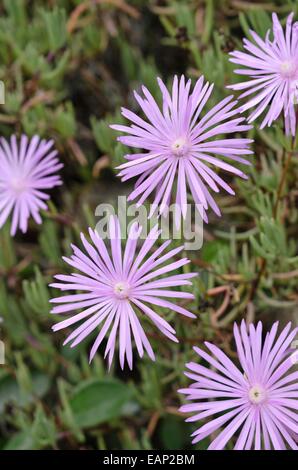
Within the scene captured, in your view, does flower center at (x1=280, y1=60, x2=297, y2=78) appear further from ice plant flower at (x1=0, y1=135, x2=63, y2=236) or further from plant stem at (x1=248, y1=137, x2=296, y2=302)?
ice plant flower at (x1=0, y1=135, x2=63, y2=236)

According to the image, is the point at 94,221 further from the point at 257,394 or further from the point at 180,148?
the point at 257,394

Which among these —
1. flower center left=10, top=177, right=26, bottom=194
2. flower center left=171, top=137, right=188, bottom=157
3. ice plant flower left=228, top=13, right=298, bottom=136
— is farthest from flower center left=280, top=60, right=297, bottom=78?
flower center left=10, top=177, right=26, bottom=194

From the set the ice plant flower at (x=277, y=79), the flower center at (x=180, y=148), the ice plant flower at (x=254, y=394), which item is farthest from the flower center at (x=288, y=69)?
the ice plant flower at (x=254, y=394)

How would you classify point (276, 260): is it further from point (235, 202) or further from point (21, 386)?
point (21, 386)

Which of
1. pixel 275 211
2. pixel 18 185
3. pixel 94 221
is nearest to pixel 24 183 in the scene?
pixel 18 185

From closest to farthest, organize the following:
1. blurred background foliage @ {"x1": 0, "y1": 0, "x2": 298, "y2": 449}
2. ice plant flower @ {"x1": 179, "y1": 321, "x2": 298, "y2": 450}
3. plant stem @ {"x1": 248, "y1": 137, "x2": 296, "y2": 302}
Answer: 1. ice plant flower @ {"x1": 179, "y1": 321, "x2": 298, "y2": 450}
2. plant stem @ {"x1": 248, "y1": 137, "x2": 296, "y2": 302}
3. blurred background foliage @ {"x1": 0, "y1": 0, "x2": 298, "y2": 449}

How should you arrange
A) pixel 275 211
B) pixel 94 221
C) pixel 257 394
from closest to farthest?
pixel 257 394, pixel 275 211, pixel 94 221

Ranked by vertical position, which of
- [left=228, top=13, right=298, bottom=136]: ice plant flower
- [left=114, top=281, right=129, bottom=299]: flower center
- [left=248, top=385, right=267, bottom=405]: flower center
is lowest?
[left=248, top=385, right=267, bottom=405]: flower center
